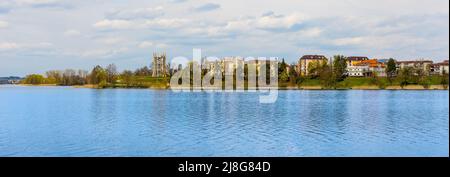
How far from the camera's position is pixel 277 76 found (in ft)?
365

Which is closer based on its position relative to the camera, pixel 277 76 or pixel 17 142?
pixel 17 142

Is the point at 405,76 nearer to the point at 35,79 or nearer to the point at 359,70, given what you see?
the point at 359,70

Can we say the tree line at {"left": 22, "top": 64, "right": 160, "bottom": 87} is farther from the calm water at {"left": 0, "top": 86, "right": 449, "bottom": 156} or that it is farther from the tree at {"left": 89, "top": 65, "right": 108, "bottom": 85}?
the calm water at {"left": 0, "top": 86, "right": 449, "bottom": 156}

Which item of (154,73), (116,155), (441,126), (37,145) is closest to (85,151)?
(116,155)

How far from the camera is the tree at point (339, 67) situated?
379ft

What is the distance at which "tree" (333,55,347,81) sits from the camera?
379ft

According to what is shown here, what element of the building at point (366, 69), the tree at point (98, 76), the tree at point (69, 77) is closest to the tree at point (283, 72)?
the building at point (366, 69)

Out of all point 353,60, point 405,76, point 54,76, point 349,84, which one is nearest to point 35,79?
point 54,76

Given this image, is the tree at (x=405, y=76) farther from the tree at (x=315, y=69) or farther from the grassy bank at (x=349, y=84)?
the tree at (x=315, y=69)

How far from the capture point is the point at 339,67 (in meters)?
118

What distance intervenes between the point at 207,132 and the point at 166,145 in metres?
4.72

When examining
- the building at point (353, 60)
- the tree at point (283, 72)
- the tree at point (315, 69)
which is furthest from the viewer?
the building at point (353, 60)

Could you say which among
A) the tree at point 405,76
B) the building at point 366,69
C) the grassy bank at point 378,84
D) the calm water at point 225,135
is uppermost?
the building at point 366,69
